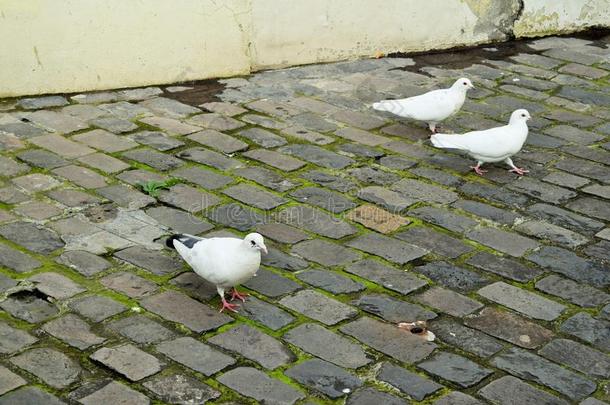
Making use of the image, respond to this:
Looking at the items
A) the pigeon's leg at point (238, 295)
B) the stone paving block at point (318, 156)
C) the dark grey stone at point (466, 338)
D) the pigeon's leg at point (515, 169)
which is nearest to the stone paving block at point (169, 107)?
the stone paving block at point (318, 156)

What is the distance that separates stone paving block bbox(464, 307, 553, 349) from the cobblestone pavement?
0.01m

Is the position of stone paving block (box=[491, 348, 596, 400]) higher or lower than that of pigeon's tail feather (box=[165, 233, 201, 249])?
lower

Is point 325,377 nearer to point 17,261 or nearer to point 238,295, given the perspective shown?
point 238,295

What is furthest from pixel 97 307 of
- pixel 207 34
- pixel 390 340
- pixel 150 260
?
pixel 207 34

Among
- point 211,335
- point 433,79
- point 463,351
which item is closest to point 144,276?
point 211,335

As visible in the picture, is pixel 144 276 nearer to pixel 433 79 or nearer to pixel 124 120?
pixel 124 120

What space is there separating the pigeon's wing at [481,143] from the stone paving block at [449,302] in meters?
1.57

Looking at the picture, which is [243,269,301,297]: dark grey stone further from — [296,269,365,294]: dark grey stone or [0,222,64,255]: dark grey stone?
[0,222,64,255]: dark grey stone

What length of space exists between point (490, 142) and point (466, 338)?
2.02 metres

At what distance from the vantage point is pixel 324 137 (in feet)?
21.9

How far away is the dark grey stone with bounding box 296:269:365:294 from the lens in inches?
187

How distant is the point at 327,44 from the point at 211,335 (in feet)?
14.5

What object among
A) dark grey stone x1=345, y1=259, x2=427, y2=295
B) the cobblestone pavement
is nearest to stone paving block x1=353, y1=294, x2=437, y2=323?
the cobblestone pavement

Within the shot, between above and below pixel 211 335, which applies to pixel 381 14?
above
